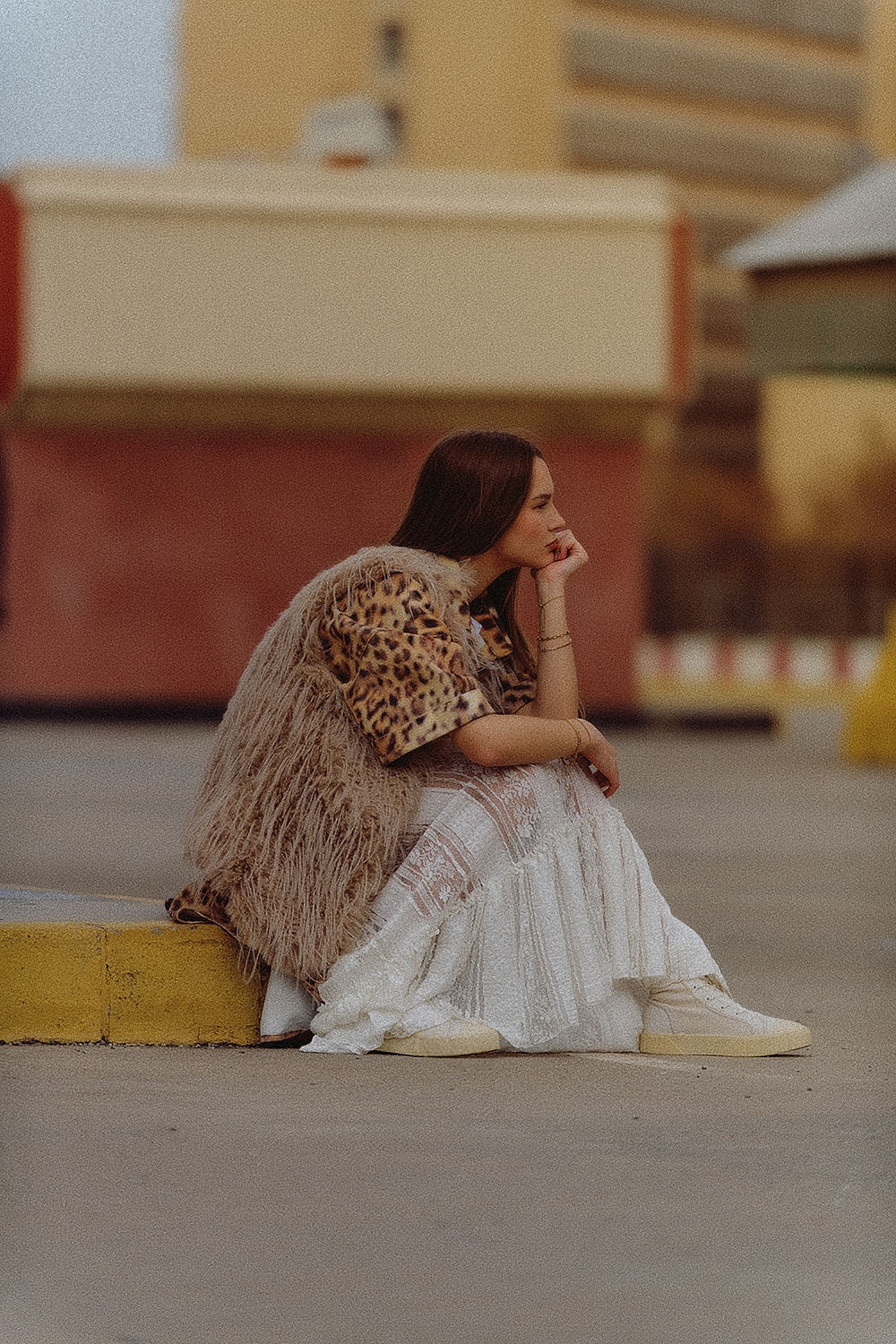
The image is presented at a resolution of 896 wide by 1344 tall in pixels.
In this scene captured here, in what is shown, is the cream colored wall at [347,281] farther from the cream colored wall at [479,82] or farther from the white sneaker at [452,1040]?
the cream colored wall at [479,82]

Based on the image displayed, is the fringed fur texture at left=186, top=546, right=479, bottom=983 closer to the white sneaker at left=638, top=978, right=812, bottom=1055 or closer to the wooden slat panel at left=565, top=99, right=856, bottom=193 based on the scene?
the white sneaker at left=638, top=978, right=812, bottom=1055

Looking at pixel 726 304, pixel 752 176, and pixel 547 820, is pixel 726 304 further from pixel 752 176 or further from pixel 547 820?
pixel 547 820

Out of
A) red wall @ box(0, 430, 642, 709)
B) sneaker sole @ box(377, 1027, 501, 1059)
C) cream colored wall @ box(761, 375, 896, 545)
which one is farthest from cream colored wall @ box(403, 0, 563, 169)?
sneaker sole @ box(377, 1027, 501, 1059)

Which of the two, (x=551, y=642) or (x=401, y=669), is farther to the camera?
(x=551, y=642)

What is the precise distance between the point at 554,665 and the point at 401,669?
14.7 inches

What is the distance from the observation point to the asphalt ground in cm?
289

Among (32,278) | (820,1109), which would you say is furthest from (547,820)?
(32,278)

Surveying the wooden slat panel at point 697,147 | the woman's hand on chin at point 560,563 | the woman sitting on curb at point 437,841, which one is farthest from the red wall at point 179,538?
the wooden slat panel at point 697,147

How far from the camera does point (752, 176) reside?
3339 inches

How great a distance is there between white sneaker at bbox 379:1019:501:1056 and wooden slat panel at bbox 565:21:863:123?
3083 inches

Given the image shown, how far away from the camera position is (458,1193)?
345 centimetres

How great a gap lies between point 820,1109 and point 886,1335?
1.27 metres

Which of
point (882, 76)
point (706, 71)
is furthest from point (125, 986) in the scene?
point (882, 76)

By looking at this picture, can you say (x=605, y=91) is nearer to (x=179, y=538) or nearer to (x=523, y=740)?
(x=179, y=538)
